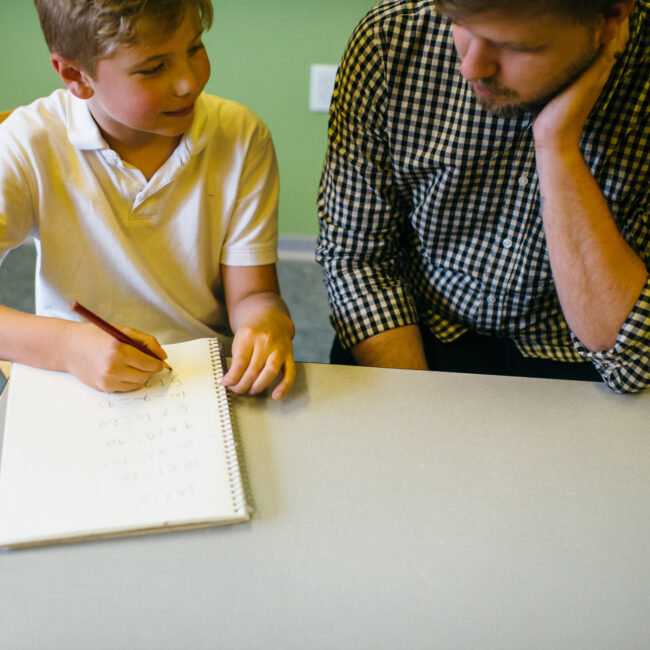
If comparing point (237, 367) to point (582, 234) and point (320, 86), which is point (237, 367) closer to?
point (582, 234)

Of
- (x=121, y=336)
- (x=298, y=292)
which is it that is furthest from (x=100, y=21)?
(x=298, y=292)

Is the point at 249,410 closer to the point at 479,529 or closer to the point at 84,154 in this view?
the point at 479,529

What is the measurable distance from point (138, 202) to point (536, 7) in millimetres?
551

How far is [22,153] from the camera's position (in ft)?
2.79

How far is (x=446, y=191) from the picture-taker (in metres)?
0.95

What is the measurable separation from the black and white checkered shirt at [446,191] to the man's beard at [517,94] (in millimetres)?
73

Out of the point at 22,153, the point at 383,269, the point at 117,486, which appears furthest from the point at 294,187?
the point at 117,486

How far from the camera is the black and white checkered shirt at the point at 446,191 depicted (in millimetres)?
877

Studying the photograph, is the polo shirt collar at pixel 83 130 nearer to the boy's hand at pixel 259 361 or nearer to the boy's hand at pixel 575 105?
the boy's hand at pixel 259 361

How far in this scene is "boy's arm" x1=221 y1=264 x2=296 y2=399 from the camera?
0.74 metres

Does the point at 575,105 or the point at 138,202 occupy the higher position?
the point at 575,105

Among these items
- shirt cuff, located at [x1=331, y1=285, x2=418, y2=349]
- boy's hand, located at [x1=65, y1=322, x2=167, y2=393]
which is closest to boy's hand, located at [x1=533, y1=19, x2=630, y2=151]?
shirt cuff, located at [x1=331, y1=285, x2=418, y2=349]

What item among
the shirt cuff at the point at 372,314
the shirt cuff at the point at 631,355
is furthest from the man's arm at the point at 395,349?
the shirt cuff at the point at 631,355

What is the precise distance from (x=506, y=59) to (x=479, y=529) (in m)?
0.50
